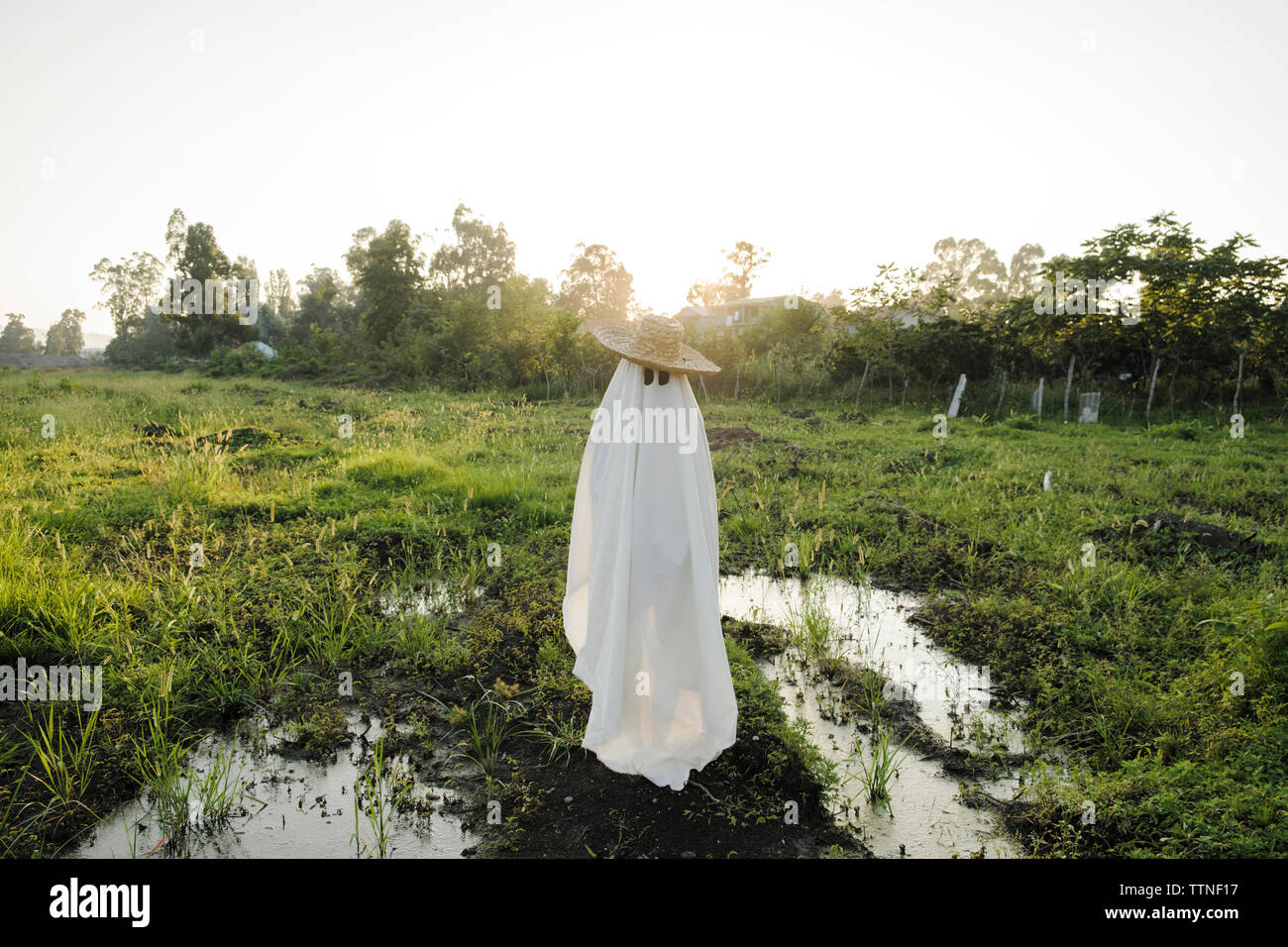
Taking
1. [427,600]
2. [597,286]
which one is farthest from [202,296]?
[427,600]

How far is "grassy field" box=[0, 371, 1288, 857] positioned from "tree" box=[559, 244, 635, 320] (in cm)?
3983

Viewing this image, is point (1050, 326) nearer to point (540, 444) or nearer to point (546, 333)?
point (540, 444)

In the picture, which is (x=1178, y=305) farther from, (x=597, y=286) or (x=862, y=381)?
(x=597, y=286)

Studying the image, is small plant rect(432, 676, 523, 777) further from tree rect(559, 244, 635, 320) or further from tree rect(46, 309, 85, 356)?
tree rect(46, 309, 85, 356)

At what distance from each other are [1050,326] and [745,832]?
638 inches

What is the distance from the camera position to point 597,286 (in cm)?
4909

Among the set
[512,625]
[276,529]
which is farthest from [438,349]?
[512,625]

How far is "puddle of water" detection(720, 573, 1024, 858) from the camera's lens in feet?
9.89

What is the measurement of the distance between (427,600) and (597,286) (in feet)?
152

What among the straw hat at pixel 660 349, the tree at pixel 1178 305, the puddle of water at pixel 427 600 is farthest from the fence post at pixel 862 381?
the straw hat at pixel 660 349

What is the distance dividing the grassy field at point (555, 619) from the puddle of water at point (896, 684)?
0.18m

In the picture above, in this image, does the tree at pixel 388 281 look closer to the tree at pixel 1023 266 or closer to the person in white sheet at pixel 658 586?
the person in white sheet at pixel 658 586

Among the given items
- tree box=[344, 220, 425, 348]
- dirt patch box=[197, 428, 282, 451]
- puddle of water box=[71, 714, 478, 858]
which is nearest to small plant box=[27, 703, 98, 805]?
puddle of water box=[71, 714, 478, 858]

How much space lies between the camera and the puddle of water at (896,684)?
301cm
